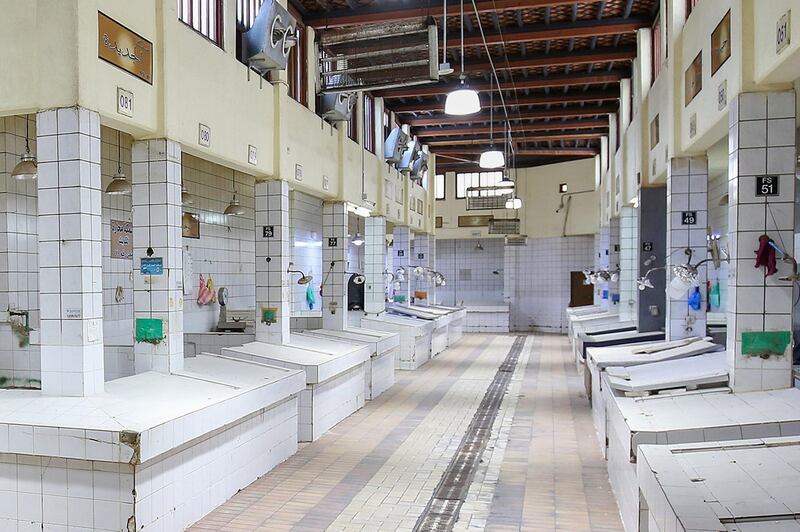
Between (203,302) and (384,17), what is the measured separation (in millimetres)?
4908

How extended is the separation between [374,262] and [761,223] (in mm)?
8572

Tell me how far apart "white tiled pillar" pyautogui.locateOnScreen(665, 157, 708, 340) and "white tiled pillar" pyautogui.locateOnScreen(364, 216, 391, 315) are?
6.42 metres

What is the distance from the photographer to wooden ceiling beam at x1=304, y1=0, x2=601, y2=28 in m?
8.55

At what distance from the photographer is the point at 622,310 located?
39.3 ft

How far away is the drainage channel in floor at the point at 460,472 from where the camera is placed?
482 cm

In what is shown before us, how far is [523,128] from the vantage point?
15703mm

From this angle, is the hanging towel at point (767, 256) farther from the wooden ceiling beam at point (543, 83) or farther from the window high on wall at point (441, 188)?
the window high on wall at point (441, 188)

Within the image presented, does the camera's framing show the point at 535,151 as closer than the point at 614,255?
No

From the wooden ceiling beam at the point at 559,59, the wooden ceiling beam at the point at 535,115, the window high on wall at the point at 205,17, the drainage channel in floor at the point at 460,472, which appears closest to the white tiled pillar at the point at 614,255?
the wooden ceiling beam at the point at 535,115

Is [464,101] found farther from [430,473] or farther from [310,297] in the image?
[310,297]

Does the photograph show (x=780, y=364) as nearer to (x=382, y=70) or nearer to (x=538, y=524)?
(x=538, y=524)

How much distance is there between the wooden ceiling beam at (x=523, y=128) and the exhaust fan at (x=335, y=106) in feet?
20.2

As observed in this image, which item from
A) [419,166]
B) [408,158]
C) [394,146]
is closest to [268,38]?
[394,146]

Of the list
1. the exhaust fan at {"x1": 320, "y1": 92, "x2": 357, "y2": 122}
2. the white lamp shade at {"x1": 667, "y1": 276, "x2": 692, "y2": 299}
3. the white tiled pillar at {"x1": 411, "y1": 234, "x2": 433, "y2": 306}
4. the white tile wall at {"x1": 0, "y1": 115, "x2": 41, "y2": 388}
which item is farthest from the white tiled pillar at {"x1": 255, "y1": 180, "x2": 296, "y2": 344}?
the white tiled pillar at {"x1": 411, "y1": 234, "x2": 433, "y2": 306}
